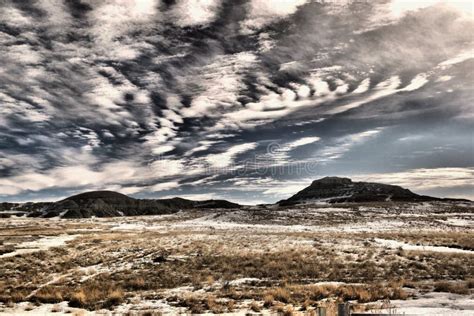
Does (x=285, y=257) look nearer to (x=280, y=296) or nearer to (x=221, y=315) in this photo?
(x=280, y=296)

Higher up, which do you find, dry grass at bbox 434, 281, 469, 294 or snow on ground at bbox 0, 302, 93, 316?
snow on ground at bbox 0, 302, 93, 316

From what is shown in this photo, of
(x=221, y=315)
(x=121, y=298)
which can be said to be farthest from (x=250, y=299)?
(x=121, y=298)

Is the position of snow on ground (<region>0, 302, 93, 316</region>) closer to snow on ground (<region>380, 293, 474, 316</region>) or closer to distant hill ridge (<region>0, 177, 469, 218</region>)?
snow on ground (<region>380, 293, 474, 316</region>)

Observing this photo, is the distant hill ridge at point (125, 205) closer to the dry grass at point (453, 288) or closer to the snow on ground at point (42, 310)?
the dry grass at point (453, 288)

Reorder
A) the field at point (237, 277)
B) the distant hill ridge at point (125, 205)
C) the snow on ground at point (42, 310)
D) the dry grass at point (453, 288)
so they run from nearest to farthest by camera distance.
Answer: the snow on ground at point (42, 310) → the field at point (237, 277) → the dry grass at point (453, 288) → the distant hill ridge at point (125, 205)

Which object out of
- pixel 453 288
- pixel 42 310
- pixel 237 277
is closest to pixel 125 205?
pixel 237 277

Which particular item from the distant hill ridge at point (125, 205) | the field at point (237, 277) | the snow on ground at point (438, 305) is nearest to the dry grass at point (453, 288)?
the field at point (237, 277)

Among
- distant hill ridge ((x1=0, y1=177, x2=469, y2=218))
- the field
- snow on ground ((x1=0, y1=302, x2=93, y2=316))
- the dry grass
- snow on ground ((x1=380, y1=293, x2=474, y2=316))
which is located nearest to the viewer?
snow on ground ((x1=380, y1=293, x2=474, y2=316))

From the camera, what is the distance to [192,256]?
27.5m

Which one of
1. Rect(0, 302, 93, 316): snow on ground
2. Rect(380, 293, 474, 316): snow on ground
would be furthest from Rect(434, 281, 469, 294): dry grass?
Rect(0, 302, 93, 316): snow on ground

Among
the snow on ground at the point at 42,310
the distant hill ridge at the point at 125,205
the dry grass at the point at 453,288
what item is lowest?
the dry grass at the point at 453,288

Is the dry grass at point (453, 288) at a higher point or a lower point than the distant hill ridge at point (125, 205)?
lower

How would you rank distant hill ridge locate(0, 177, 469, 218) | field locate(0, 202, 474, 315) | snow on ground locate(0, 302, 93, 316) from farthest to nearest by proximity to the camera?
distant hill ridge locate(0, 177, 469, 218) → field locate(0, 202, 474, 315) → snow on ground locate(0, 302, 93, 316)

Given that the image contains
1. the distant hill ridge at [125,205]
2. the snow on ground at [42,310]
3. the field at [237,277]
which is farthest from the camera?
the distant hill ridge at [125,205]
